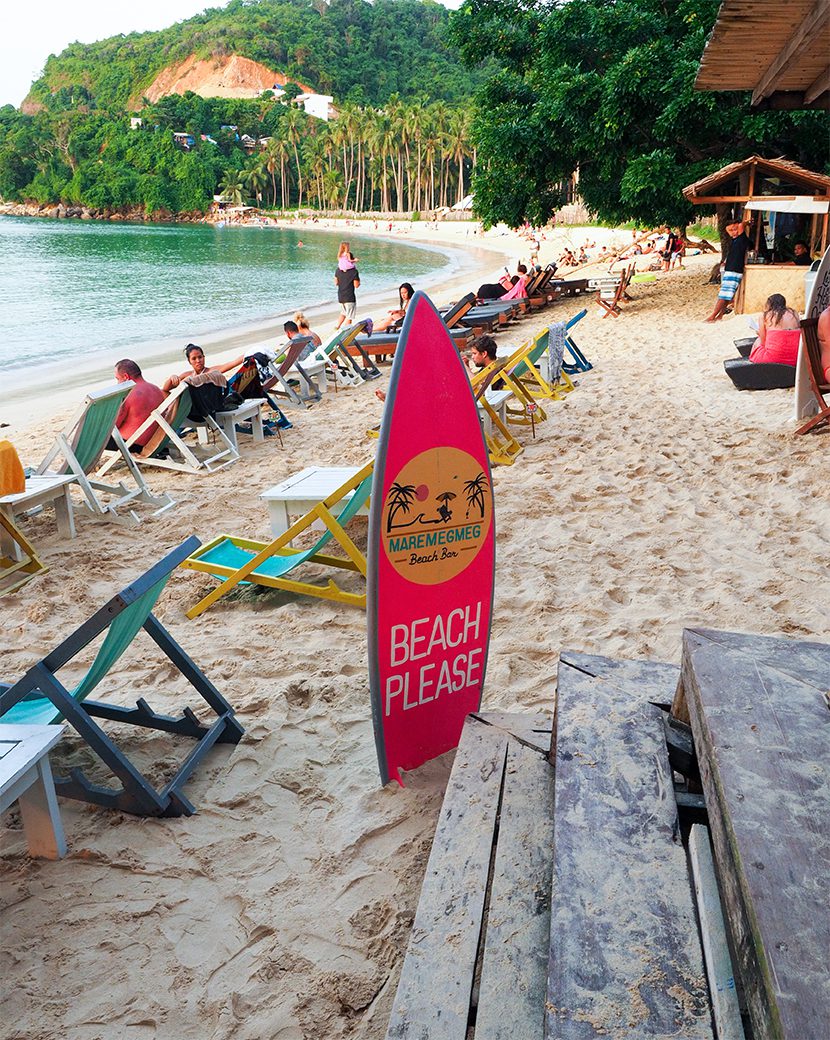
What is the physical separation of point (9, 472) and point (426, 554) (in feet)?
11.0

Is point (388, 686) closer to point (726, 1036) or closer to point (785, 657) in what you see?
point (785, 657)

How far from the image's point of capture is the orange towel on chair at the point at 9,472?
4875 millimetres

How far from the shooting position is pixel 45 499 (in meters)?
5.20

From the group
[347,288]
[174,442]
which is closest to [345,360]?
[347,288]

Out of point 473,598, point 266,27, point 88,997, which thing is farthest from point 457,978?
point 266,27

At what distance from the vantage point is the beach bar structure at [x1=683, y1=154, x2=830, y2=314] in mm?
12922

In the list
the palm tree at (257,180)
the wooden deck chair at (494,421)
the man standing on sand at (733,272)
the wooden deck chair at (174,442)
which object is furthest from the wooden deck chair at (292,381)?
the palm tree at (257,180)

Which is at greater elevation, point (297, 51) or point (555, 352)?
point (297, 51)

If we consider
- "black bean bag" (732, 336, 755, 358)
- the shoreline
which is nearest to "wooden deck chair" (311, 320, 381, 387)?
the shoreline

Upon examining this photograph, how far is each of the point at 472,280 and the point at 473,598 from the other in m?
28.7

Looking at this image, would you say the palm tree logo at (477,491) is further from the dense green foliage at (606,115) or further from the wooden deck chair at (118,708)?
the dense green foliage at (606,115)

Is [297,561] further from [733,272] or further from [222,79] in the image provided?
[222,79]

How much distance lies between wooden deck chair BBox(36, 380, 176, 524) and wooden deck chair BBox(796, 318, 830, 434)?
462cm

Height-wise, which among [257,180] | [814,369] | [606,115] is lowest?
[814,369]
